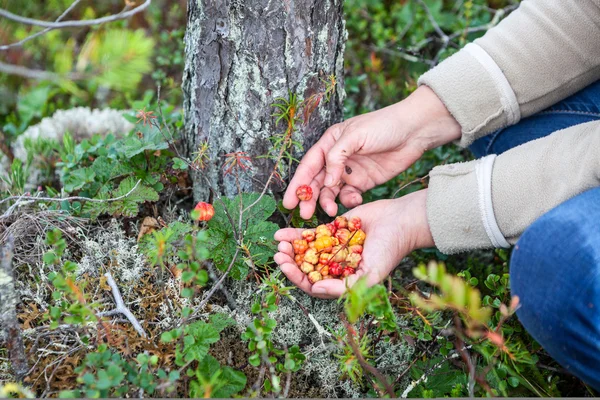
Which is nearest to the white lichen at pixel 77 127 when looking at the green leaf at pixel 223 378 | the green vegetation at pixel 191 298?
the green vegetation at pixel 191 298

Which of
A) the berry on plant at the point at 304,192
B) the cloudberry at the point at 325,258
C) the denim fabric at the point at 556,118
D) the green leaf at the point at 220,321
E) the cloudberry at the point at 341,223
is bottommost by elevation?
the green leaf at the point at 220,321

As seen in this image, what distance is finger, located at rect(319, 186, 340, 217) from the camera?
6.24ft

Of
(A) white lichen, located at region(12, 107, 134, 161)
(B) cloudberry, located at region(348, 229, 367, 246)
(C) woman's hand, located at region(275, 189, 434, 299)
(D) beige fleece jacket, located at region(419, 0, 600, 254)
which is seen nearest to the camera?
(D) beige fleece jacket, located at region(419, 0, 600, 254)

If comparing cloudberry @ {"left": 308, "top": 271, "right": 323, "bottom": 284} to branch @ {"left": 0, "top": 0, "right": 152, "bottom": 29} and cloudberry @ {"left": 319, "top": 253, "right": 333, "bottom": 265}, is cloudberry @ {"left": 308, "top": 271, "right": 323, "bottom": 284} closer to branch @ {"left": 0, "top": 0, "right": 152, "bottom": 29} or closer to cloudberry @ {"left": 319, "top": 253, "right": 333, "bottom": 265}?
cloudberry @ {"left": 319, "top": 253, "right": 333, "bottom": 265}

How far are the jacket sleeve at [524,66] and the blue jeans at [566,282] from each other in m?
0.64

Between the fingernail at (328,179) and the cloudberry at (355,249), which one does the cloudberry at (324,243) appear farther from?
the fingernail at (328,179)

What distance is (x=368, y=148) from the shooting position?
1.91 m

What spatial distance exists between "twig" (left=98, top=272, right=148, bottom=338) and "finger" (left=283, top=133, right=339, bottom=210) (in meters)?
0.62

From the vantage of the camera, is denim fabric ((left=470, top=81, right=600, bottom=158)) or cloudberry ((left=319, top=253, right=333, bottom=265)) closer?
cloudberry ((left=319, top=253, right=333, bottom=265))

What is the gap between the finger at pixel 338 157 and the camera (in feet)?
6.02

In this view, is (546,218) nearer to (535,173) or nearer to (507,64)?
(535,173)

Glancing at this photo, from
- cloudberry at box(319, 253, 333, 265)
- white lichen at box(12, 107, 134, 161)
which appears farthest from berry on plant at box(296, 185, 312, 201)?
white lichen at box(12, 107, 134, 161)

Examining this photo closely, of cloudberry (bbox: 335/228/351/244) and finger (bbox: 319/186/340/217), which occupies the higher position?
finger (bbox: 319/186/340/217)

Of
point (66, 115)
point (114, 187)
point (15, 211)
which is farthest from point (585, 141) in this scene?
point (66, 115)
